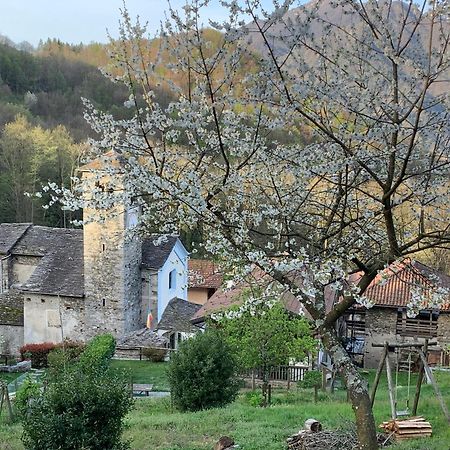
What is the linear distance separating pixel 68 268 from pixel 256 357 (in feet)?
40.1

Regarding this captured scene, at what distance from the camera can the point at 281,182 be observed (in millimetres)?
6988

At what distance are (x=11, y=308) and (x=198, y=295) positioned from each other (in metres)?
12.2

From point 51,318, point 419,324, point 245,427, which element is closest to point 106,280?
point 51,318

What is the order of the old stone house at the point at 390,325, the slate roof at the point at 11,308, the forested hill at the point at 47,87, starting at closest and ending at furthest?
the old stone house at the point at 390,325 < the slate roof at the point at 11,308 < the forested hill at the point at 47,87

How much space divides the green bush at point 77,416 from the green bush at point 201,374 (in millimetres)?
4341

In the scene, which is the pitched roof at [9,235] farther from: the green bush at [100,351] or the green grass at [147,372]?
the green bush at [100,351]

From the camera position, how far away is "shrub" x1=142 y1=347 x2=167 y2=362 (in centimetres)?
2219

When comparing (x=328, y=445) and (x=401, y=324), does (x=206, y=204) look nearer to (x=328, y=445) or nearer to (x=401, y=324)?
(x=328, y=445)

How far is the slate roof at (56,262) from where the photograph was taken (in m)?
23.6

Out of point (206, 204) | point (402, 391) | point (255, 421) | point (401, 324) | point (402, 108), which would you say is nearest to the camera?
point (402, 108)

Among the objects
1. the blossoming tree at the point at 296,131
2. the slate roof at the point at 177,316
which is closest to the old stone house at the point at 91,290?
the slate roof at the point at 177,316

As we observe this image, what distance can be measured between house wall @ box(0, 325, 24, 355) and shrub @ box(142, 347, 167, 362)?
5.86 meters

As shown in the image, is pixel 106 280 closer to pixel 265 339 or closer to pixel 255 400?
pixel 265 339

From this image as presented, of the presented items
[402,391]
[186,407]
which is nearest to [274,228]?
[186,407]
